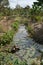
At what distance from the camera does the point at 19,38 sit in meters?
16.7

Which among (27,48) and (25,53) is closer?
(25,53)

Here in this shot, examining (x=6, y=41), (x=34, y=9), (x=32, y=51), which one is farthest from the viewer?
(x=34, y=9)

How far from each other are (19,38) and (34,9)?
11.8m

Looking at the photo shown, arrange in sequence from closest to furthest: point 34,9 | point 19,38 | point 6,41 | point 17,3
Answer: point 6,41, point 19,38, point 34,9, point 17,3

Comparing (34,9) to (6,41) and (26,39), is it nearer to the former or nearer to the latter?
(26,39)

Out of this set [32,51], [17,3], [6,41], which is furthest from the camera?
[17,3]

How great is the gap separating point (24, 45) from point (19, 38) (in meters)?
2.40

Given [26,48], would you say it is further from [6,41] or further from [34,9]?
[34,9]

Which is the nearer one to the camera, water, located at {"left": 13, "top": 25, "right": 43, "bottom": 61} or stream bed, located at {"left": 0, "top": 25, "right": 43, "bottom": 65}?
stream bed, located at {"left": 0, "top": 25, "right": 43, "bottom": 65}

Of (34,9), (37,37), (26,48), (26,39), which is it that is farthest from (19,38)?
(34,9)

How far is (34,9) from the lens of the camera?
27.8m

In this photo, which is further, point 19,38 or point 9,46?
point 19,38

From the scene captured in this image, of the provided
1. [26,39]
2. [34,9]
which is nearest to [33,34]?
[26,39]

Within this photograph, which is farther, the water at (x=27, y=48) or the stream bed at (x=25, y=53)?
the water at (x=27, y=48)
